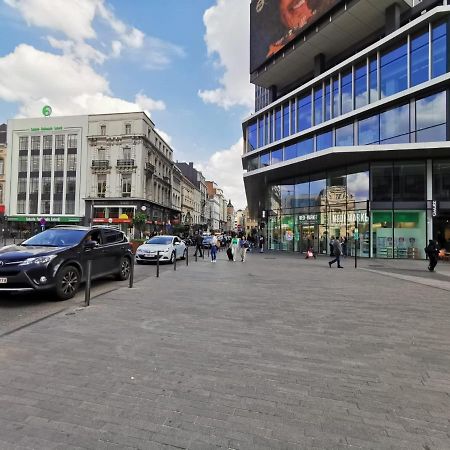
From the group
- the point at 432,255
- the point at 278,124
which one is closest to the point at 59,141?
the point at 278,124

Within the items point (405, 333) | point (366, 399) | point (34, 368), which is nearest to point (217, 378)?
point (366, 399)

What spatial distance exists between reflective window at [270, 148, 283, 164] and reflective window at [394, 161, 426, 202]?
11.7m

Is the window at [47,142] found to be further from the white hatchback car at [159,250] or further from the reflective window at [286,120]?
the white hatchback car at [159,250]

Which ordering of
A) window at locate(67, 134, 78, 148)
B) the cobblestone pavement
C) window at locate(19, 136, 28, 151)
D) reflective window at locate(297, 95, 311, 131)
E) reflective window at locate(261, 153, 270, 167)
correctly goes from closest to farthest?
the cobblestone pavement, reflective window at locate(297, 95, 311, 131), reflective window at locate(261, 153, 270, 167), window at locate(67, 134, 78, 148), window at locate(19, 136, 28, 151)

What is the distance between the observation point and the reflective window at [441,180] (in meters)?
23.4

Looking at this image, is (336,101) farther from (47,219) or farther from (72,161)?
(47,219)

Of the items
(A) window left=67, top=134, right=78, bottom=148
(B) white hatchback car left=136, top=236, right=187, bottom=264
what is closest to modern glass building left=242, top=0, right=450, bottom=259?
(B) white hatchback car left=136, top=236, right=187, bottom=264

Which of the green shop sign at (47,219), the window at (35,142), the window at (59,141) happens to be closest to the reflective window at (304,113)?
the green shop sign at (47,219)

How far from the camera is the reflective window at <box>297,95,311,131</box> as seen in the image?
30.9m

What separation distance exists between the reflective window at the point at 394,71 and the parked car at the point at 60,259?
22001 mm

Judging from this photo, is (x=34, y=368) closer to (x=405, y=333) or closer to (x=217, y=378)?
(x=217, y=378)

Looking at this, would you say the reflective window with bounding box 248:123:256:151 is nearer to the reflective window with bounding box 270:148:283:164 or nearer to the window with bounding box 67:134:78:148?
the reflective window with bounding box 270:148:283:164

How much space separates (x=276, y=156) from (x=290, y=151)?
196 centimetres

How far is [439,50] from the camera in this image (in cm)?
2134
